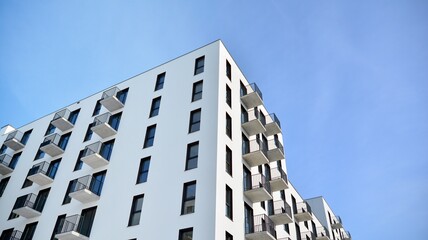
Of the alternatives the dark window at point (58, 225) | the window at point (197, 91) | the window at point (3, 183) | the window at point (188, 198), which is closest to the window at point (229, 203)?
the window at point (188, 198)

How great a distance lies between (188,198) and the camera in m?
21.1

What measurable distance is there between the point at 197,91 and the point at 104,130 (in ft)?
28.3

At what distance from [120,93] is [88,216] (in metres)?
12.4

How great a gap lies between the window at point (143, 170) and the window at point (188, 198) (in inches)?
151

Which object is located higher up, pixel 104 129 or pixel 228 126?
pixel 104 129

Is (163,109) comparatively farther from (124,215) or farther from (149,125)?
(124,215)

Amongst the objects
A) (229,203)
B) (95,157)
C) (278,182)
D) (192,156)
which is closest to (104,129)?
(95,157)

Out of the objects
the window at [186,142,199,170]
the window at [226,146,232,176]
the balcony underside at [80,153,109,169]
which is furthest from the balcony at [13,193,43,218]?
the window at [226,146,232,176]

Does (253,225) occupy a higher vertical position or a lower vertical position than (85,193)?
lower

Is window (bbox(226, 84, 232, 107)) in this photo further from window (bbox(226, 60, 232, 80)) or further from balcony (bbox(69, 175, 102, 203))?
balcony (bbox(69, 175, 102, 203))

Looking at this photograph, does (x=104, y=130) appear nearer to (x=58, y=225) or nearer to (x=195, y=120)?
(x=58, y=225)

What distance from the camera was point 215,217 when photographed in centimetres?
1927

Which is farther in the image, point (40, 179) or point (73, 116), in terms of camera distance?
point (73, 116)

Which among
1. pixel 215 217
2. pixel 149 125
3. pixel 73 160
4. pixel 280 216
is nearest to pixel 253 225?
pixel 280 216
